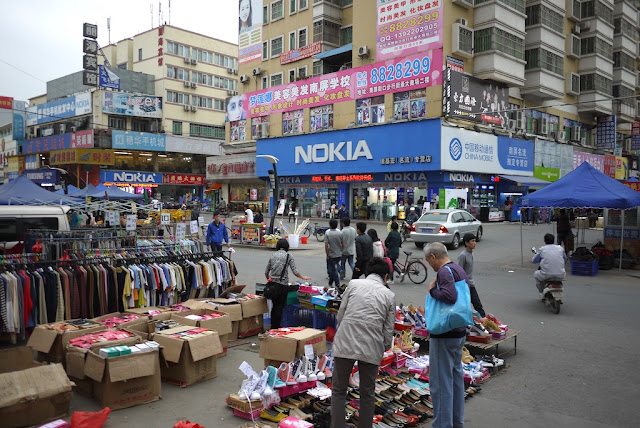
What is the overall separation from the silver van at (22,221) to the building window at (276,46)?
35408 millimetres

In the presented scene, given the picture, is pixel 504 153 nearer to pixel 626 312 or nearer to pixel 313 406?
pixel 626 312

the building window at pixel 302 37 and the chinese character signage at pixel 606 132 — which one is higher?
the building window at pixel 302 37

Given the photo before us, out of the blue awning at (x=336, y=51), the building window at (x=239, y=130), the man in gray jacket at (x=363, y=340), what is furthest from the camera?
the building window at (x=239, y=130)

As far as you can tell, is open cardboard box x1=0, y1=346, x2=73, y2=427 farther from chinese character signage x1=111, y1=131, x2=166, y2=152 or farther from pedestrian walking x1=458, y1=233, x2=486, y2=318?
chinese character signage x1=111, y1=131, x2=166, y2=152

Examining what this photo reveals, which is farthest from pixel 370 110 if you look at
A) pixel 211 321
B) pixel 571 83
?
pixel 211 321

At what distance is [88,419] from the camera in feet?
15.5

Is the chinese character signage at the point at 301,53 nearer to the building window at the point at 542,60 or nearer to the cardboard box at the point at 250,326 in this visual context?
the building window at the point at 542,60

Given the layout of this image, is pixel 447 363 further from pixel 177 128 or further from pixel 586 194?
pixel 177 128

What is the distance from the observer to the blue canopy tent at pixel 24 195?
17844 millimetres

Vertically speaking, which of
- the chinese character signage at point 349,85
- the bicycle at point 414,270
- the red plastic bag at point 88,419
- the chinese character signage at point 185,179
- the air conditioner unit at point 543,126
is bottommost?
the red plastic bag at point 88,419

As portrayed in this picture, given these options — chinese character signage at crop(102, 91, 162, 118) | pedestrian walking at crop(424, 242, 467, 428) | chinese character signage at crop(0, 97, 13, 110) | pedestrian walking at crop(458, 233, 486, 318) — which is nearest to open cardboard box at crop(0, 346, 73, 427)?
pedestrian walking at crop(424, 242, 467, 428)

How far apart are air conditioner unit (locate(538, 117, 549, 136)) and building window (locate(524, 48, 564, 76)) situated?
12.8 ft

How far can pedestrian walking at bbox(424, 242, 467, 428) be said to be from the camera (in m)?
4.62

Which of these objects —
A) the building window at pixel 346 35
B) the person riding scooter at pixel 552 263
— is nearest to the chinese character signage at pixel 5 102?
the building window at pixel 346 35
